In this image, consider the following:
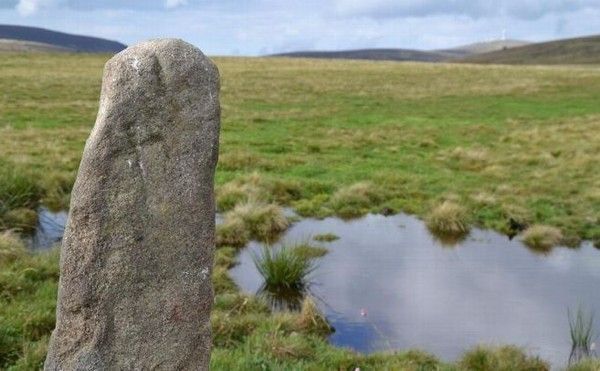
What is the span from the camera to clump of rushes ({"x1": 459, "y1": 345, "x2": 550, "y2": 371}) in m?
8.91

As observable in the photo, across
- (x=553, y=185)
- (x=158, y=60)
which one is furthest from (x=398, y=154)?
(x=158, y=60)

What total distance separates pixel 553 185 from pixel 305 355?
14.1 metres

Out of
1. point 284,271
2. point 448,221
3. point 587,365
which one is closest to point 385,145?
point 448,221

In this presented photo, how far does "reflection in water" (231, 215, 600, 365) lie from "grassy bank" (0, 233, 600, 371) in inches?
22.9

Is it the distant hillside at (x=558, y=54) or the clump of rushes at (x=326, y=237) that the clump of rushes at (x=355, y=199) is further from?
the distant hillside at (x=558, y=54)

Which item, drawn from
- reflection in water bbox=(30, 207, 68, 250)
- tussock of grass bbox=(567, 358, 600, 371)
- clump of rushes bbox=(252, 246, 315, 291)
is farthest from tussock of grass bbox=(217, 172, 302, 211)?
tussock of grass bbox=(567, 358, 600, 371)

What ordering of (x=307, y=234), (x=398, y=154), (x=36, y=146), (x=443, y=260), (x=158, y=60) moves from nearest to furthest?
(x=158, y=60)
(x=443, y=260)
(x=307, y=234)
(x=36, y=146)
(x=398, y=154)

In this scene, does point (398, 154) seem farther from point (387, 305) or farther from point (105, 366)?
point (105, 366)

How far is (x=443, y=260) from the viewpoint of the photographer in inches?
557

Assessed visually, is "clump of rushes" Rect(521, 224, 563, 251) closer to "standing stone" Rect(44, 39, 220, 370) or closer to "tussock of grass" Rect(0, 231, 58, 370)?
"tussock of grass" Rect(0, 231, 58, 370)

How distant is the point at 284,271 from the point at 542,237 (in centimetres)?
632

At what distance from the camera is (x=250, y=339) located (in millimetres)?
8812

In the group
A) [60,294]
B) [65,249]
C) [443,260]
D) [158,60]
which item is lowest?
[443,260]

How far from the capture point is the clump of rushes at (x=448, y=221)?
645 inches
